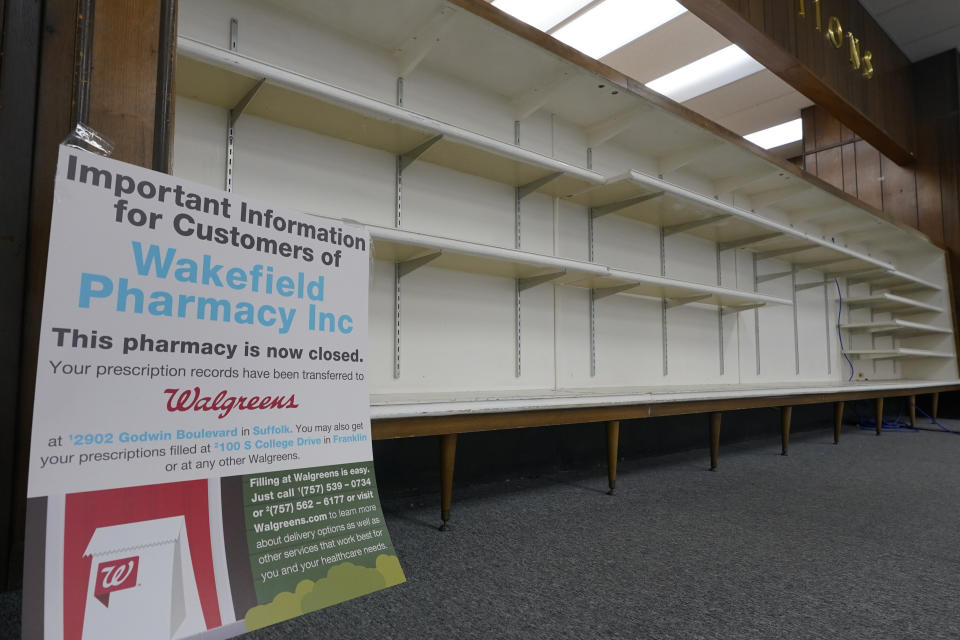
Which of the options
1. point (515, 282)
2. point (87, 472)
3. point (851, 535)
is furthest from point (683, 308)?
point (87, 472)

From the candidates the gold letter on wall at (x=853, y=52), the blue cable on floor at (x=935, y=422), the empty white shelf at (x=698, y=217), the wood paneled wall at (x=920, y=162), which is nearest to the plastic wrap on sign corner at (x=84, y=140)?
the empty white shelf at (x=698, y=217)

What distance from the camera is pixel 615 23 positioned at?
380 cm

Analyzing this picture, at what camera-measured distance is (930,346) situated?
502cm

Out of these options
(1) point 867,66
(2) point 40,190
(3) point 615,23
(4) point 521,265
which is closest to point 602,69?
(4) point 521,265

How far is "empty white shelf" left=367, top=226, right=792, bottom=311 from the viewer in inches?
65.4

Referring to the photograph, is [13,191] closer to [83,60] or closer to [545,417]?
[83,60]

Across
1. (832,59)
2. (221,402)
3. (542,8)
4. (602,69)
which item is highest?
(542,8)

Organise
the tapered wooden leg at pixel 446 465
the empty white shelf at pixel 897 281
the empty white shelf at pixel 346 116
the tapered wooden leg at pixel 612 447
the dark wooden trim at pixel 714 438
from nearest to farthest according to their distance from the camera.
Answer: the empty white shelf at pixel 346 116 < the tapered wooden leg at pixel 446 465 < the tapered wooden leg at pixel 612 447 < the dark wooden trim at pixel 714 438 < the empty white shelf at pixel 897 281

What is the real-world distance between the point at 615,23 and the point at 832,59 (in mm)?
1486

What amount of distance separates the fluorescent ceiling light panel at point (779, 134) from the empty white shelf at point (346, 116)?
4911 millimetres

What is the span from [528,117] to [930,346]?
4.96 meters

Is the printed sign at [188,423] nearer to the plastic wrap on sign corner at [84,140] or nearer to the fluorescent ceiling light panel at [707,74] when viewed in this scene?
the plastic wrap on sign corner at [84,140]

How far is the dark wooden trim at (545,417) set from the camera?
1.38m

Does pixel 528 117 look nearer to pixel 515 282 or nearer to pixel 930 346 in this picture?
pixel 515 282
